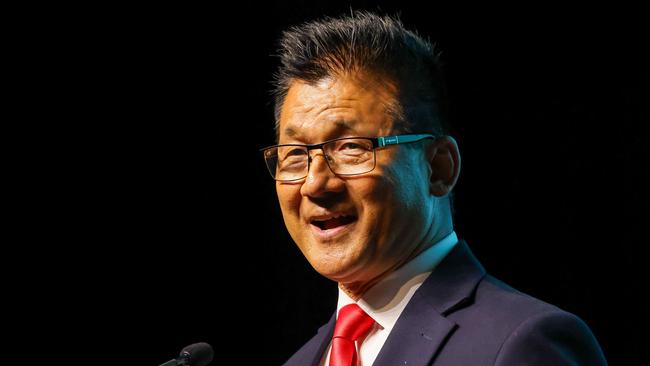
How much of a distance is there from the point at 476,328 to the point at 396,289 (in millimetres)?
234

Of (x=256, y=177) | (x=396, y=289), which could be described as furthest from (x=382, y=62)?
(x=256, y=177)

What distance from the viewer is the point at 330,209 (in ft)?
5.36

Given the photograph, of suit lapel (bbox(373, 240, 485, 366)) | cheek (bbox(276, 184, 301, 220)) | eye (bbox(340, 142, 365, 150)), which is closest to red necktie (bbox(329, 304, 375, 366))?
suit lapel (bbox(373, 240, 485, 366))

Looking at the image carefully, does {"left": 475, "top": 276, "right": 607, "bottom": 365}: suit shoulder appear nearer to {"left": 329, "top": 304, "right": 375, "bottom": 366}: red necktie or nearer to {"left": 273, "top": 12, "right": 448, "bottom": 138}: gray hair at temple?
{"left": 329, "top": 304, "right": 375, "bottom": 366}: red necktie

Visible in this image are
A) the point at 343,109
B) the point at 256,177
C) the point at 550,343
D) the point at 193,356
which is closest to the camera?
the point at 550,343

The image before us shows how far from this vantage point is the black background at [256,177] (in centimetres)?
239

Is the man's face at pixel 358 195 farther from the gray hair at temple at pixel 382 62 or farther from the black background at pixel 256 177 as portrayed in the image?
the black background at pixel 256 177

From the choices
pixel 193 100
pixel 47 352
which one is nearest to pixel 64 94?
pixel 193 100

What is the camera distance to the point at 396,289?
1.68 meters

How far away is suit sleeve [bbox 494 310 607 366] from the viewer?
1380 millimetres

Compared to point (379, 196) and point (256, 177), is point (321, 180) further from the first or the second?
point (256, 177)

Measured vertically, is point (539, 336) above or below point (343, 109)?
below

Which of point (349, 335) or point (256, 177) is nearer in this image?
point (349, 335)

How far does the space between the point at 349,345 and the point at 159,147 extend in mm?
1437
